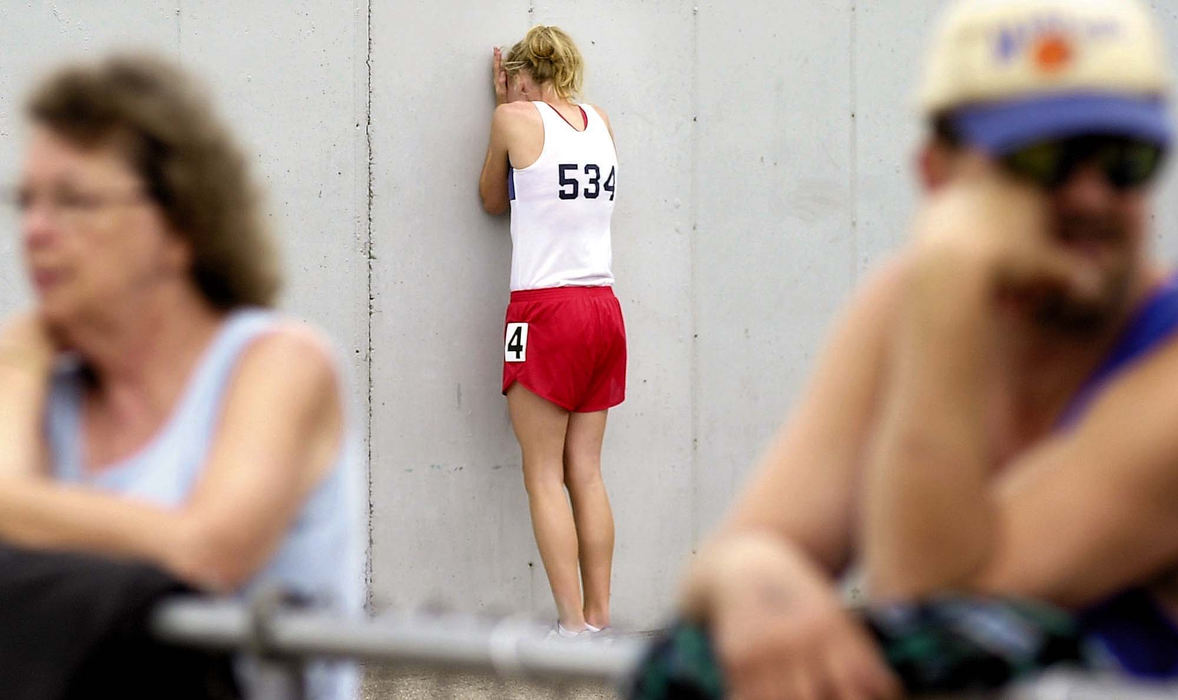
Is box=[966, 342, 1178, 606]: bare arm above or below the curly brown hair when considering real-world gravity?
below

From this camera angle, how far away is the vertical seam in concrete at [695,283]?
5.90 m

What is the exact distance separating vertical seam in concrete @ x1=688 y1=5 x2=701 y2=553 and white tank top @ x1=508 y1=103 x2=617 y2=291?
0.54 metres

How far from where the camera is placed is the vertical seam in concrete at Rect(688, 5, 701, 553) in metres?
5.90

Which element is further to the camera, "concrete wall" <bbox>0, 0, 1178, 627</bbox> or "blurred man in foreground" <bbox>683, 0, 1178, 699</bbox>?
"concrete wall" <bbox>0, 0, 1178, 627</bbox>

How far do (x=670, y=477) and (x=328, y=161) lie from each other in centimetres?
169

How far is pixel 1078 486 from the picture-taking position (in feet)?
3.93

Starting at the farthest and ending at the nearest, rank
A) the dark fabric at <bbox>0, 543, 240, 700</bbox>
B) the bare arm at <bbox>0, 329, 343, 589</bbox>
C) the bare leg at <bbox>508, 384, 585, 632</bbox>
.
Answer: the bare leg at <bbox>508, 384, 585, 632</bbox>
the bare arm at <bbox>0, 329, 343, 589</bbox>
the dark fabric at <bbox>0, 543, 240, 700</bbox>

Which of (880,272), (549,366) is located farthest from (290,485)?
(549,366)

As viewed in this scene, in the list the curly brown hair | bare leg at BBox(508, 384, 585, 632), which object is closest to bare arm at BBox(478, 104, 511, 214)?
bare leg at BBox(508, 384, 585, 632)

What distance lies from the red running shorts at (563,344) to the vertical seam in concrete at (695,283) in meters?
0.56

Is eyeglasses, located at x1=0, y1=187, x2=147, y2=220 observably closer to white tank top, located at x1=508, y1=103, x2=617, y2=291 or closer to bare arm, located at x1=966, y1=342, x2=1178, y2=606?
bare arm, located at x1=966, y1=342, x2=1178, y2=606

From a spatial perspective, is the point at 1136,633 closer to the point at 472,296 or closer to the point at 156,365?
the point at 156,365

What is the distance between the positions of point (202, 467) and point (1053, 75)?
3.39ft

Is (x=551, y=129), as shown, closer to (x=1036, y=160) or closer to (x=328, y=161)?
(x=328, y=161)
